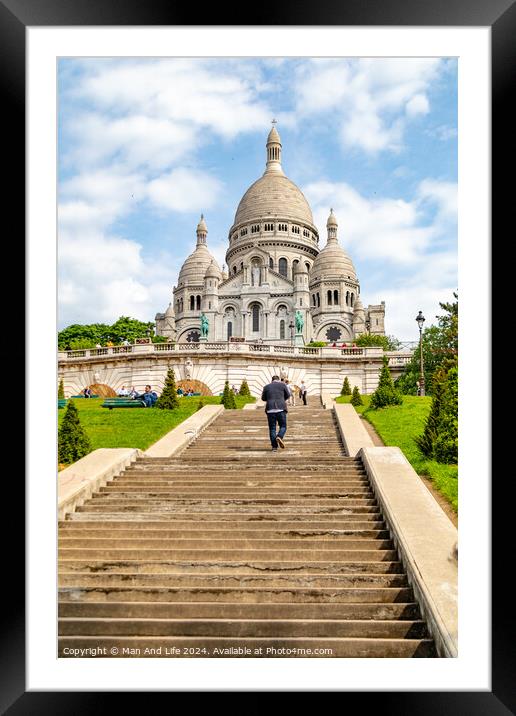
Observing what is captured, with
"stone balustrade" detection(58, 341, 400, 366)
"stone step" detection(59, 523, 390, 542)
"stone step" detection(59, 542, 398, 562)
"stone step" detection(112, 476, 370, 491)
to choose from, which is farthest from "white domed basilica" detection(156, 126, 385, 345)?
"stone step" detection(59, 542, 398, 562)

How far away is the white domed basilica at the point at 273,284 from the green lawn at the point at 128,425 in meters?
49.2

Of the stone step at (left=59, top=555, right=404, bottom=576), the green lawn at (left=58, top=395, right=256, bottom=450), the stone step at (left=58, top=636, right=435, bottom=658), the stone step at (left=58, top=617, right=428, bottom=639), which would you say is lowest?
the stone step at (left=58, top=636, right=435, bottom=658)

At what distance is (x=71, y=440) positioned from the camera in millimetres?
10492

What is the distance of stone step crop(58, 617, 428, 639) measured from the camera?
496 centimetres

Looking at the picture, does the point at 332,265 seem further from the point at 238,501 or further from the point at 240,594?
the point at 240,594

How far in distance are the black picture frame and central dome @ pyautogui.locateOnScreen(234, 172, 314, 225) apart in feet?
282

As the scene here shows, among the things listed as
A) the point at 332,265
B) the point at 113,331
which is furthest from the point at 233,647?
the point at 332,265

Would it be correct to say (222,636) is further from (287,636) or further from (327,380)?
(327,380)

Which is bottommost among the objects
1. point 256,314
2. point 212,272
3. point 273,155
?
point 256,314

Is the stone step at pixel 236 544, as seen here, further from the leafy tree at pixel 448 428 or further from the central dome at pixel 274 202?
the central dome at pixel 274 202

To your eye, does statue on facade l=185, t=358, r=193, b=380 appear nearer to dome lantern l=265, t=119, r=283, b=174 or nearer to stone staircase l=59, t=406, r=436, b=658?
stone staircase l=59, t=406, r=436, b=658
